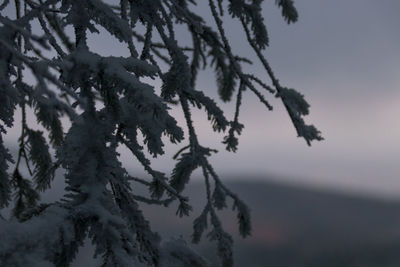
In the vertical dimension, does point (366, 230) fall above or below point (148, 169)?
above

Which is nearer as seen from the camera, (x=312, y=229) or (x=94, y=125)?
(x=94, y=125)

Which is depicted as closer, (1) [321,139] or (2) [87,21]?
(2) [87,21]

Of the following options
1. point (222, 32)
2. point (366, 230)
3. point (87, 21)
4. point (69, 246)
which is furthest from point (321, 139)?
point (366, 230)

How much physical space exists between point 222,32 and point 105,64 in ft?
6.05

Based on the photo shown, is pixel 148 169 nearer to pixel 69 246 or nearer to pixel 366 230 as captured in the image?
pixel 69 246

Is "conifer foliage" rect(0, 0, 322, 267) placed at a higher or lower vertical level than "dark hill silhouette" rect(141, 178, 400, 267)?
lower

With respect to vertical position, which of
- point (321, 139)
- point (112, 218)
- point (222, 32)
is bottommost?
point (112, 218)

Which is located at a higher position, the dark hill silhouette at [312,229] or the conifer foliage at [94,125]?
the dark hill silhouette at [312,229]

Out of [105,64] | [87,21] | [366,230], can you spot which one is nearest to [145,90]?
[105,64]

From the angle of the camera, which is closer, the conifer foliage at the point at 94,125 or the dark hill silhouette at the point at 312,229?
the conifer foliage at the point at 94,125

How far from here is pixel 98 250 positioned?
4.15ft

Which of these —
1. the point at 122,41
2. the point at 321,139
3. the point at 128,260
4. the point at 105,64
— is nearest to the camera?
the point at 128,260

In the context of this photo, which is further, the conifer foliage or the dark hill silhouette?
the dark hill silhouette

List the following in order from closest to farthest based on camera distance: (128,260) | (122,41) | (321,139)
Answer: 1. (128,260)
2. (122,41)
3. (321,139)
